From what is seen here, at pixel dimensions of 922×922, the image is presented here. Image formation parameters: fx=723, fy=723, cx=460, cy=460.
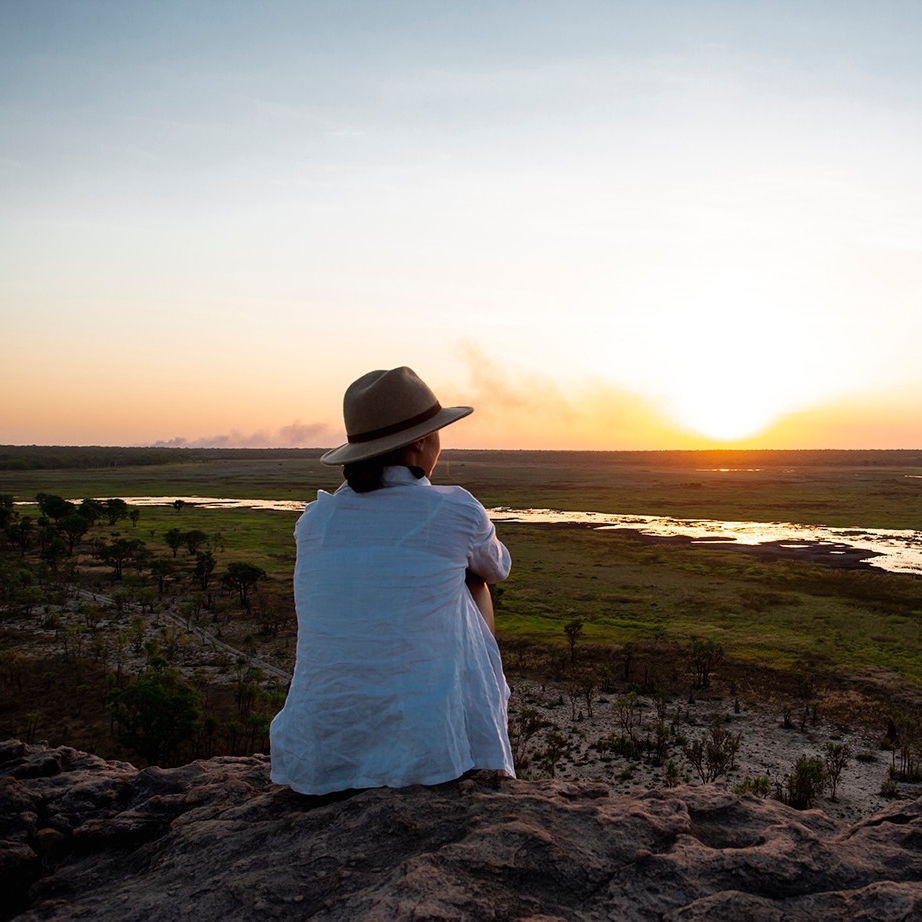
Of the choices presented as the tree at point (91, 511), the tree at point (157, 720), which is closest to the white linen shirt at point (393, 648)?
the tree at point (157, 720)

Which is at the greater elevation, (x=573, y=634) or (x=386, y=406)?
(x=386, y=406)

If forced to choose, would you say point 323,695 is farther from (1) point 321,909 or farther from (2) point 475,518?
(2) point 475,518

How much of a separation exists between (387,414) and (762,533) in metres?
44.0

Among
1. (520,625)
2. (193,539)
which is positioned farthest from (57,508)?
(520,625)

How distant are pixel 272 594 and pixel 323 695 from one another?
76.3 ft

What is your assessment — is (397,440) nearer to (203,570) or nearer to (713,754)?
(713,754)

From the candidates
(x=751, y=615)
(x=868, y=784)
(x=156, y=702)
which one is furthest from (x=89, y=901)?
(x=751, y=615)

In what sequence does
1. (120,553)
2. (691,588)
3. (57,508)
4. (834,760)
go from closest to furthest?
(834,760) < (691,588) < (120,553) < (57,508)

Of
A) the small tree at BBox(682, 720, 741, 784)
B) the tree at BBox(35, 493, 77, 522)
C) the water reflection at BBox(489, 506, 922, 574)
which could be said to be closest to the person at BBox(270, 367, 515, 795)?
the small tree at BBox(682, 720, 741, 784)

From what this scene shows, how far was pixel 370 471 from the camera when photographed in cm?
317

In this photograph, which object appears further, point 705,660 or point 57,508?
point 57,508

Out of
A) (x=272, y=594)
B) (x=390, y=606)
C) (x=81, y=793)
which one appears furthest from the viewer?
(x=272, y=594)

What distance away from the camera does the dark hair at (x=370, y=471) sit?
3.15 m

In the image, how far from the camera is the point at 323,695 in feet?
9.93
